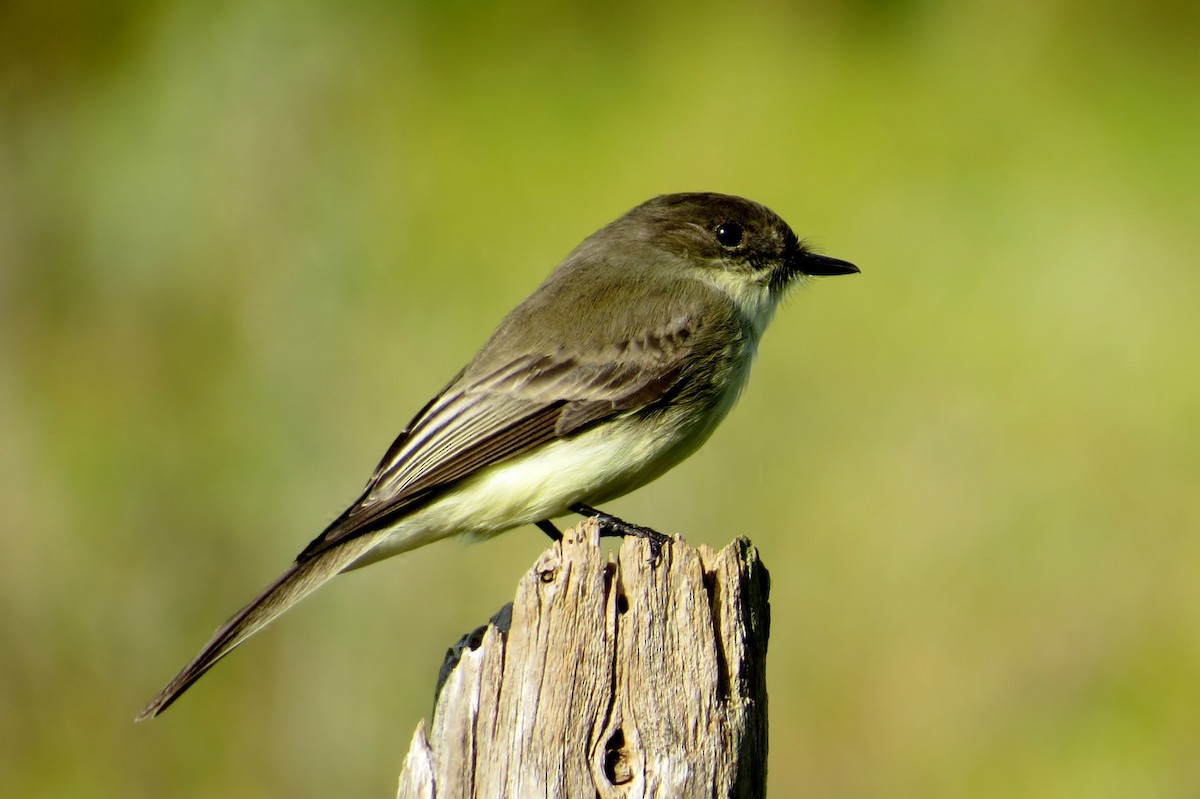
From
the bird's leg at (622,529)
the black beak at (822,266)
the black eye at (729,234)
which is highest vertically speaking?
the black eye at (729,234)

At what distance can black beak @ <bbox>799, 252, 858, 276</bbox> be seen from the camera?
5.81 m

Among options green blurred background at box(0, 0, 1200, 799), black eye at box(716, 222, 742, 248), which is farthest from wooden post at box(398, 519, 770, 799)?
green blurred background at box(0, 0, 1200, 799)

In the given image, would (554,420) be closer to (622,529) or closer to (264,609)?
(622,529)

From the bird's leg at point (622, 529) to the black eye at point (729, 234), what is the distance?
1.40 meters

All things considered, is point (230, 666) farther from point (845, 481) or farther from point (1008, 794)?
point (1008, 794)

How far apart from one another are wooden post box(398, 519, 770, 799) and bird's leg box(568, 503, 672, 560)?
2 centimetres

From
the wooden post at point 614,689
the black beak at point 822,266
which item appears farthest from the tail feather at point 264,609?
the black beak at point 822,266

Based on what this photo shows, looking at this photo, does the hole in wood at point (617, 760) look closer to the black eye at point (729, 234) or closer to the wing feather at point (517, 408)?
the wing feather at point (517, 408)

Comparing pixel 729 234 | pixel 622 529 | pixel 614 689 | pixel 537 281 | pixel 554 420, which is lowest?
pixel 614 689

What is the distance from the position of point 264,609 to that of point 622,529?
1097 millimetres

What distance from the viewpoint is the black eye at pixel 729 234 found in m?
5.75

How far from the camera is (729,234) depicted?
18.9 ft

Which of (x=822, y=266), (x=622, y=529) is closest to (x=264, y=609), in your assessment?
(x=622, y=529)

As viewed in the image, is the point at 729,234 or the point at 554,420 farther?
the point at 729,234
